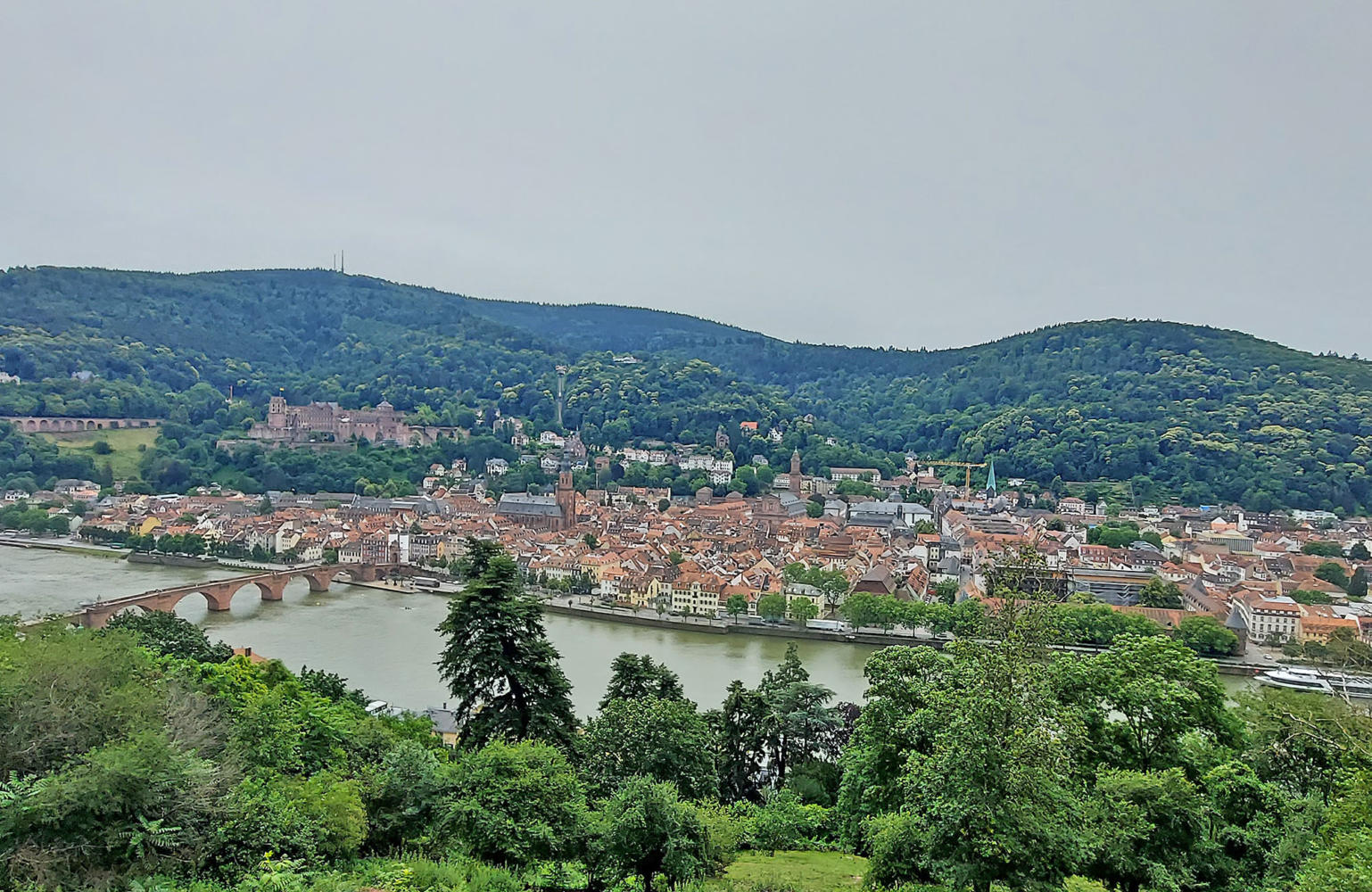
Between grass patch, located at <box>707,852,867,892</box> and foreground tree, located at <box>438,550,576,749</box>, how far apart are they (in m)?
2.04

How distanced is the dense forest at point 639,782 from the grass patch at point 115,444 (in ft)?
141

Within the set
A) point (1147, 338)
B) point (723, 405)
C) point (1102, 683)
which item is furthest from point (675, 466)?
point (1102, 683)

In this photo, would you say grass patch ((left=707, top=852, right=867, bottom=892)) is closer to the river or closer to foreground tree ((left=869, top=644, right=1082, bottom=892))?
foreground tree ((left=869, top=644, right=1082, bottom=892))

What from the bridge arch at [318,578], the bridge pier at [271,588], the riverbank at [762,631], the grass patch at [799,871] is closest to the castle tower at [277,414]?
the bridge arch at [318,578]

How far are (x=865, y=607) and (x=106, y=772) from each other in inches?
732

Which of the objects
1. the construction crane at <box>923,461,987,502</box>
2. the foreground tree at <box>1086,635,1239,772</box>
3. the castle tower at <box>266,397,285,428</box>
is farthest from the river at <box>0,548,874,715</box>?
the construction crane at <box>923,461,987,502</box>

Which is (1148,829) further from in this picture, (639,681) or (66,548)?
(66,548)

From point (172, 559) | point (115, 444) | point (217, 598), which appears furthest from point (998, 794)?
point (115, 444)

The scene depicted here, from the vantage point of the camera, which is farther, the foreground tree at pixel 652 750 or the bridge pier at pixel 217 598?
the bridge pier at pixel 217 598

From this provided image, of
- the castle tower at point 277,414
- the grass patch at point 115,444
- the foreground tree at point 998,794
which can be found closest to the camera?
the foreground tree at point 998,794

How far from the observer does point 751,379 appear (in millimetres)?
94375

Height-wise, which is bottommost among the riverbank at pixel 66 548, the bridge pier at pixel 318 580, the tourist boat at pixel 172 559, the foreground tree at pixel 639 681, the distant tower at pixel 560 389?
the riverbank at pixel 66 548

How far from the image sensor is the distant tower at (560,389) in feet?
205

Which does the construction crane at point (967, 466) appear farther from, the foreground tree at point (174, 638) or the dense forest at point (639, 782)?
the dense forest at point (639, 782)
